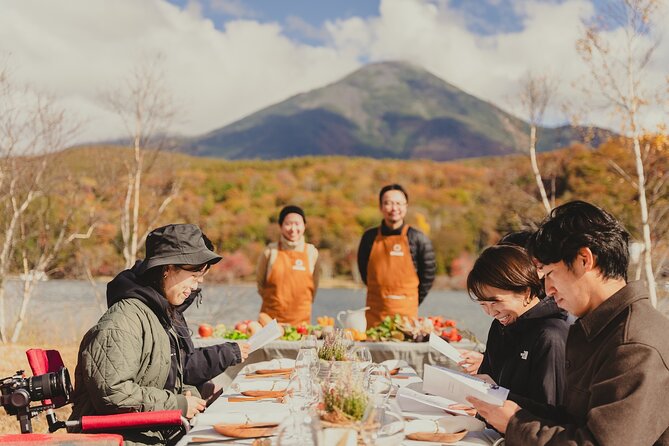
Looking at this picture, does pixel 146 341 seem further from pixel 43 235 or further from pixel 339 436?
pixel 43 235

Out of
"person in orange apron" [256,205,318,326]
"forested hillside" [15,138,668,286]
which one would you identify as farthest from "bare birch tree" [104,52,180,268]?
"person in orange apron" [256,205,318,326]

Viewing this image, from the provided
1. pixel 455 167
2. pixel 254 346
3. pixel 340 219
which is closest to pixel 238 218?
pixel 340 219

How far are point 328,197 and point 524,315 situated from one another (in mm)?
38999

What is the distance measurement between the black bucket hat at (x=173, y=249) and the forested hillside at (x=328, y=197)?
339 inches

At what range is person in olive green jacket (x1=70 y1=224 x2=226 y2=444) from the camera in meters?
2.24

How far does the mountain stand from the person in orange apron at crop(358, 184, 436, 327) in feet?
386

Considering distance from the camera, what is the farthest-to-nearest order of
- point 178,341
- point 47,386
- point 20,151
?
1. point 20,151
2. point 178,341
3. point 47,386

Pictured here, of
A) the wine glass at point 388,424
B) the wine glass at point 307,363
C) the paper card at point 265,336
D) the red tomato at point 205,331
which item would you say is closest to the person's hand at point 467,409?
the wine glass at point 307,363

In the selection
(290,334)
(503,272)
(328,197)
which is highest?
(328,197)

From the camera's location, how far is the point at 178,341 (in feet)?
9.09

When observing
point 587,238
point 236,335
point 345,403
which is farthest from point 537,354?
point 236,335

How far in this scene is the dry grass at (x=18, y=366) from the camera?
4.82 metres

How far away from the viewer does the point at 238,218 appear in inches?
1232

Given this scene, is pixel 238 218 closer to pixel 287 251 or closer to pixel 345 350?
pixel 287 251
